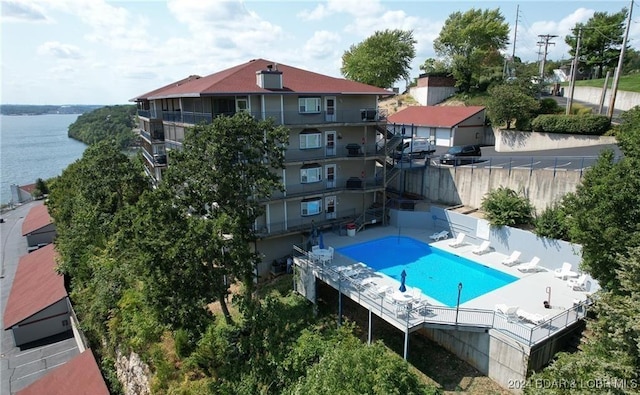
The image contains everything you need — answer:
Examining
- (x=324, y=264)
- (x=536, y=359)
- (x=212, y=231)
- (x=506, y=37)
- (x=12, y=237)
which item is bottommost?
(x=12, y=237)

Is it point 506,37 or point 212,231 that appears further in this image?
point 506,37

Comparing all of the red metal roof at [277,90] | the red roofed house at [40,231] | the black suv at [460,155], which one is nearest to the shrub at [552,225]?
the black suv at [460,155]

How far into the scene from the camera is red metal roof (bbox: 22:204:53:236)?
4559 cm

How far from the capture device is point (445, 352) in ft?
57.6

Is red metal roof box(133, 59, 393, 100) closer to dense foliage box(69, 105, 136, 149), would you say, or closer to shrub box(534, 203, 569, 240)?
shrub box(534, 203, 569, 240)

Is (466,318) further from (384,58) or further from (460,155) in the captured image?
(384,58)

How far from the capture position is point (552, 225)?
2123cm

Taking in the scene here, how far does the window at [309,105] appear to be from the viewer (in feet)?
83.0

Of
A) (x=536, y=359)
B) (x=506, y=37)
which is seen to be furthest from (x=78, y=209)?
(x=506, y=37)

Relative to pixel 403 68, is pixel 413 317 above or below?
below

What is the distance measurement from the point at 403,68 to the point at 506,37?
15.1m

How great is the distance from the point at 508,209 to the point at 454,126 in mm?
16824

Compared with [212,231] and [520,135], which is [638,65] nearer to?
[520,135]

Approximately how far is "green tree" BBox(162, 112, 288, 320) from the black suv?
16.6 m
